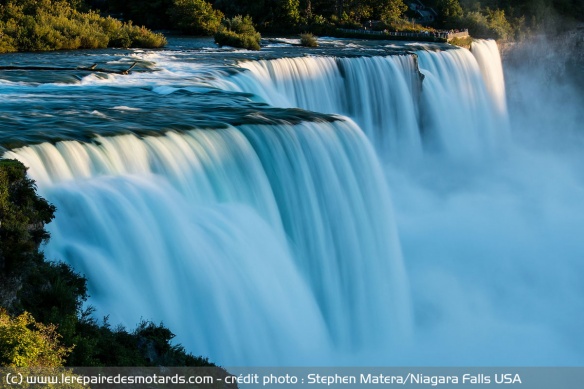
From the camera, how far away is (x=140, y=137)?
1505 cm

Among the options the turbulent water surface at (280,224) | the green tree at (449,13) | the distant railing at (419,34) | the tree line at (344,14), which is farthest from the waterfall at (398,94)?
the green tree at (449,13)

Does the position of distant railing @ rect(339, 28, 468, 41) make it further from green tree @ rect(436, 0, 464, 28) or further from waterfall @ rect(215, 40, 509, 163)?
waterfall @ rect(215, 40, 509, 163)

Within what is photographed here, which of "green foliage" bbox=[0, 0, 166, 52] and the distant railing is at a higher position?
the distant railing

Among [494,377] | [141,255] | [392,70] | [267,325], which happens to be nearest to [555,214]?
[392,70]

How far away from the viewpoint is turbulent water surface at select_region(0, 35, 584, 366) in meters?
12.4

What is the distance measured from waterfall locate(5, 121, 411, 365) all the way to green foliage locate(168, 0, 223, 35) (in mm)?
28470

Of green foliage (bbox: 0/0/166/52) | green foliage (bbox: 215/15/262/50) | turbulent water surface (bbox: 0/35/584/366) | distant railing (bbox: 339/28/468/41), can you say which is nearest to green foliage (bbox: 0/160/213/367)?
turbulent water surface (bbox: 0/35/584/366)

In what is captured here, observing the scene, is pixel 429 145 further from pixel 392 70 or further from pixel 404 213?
pixel 404 213

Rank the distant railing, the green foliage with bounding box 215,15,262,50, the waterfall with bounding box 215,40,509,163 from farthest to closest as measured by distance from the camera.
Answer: the distant railing, the green foliage with bounding box 215,15,262,50, the waterfall with bounding box 215,40,509,163

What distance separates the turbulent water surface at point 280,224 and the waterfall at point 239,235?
0.03 metres

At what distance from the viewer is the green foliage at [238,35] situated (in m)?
36.1

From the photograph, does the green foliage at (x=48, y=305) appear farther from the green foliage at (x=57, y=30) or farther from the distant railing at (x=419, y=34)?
the distant railing at (x=419, y=34)

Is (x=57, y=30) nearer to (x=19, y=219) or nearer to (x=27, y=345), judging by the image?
(x=19, y=219)

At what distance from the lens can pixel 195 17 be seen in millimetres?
44594
